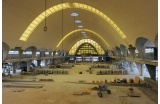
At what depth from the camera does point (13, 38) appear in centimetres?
2933

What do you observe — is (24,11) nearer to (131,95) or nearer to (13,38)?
(13,38)

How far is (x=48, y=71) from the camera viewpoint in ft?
112

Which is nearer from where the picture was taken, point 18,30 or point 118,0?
point 118,0

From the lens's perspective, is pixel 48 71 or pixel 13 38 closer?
pixel 13 38

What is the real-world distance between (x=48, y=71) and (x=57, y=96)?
1869 centimetres

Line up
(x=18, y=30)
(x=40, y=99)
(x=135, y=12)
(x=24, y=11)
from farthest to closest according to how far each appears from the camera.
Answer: (x=18, y=30) < (x=24, y=11) < (x=135, y=12) < (x=40, y=99)

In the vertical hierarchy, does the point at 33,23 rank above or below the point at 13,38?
above

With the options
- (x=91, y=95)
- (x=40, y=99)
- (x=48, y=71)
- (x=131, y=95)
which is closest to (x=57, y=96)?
(x=40, y=99)

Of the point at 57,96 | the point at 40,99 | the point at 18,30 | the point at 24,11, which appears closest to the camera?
the point at 40,99

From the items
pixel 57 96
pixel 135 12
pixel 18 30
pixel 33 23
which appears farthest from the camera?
pixel 33 23

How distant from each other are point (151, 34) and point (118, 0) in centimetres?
503

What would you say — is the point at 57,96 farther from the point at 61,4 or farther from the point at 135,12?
the point at 61,4

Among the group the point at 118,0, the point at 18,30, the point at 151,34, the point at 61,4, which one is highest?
the point at 61,4

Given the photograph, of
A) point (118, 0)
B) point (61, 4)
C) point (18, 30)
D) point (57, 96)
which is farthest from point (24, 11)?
point (57, 96)
